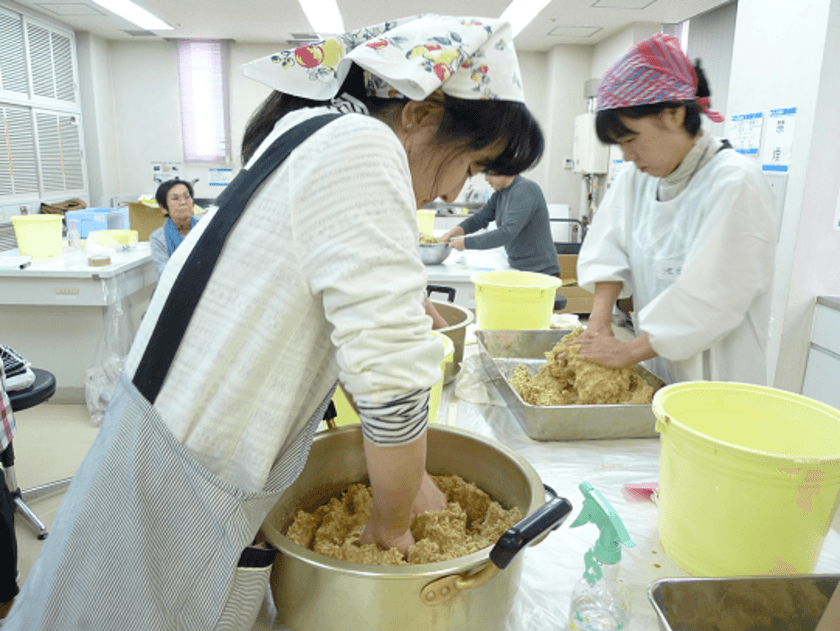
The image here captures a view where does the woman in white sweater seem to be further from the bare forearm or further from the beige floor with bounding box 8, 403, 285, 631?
the beige floor with bounding box 8, 403, 285, 631

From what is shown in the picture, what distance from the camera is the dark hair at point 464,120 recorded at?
787mm

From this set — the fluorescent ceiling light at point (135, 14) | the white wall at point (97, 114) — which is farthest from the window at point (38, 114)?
the fluorescent ceiling light at point (135, 14)

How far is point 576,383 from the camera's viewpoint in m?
1.30

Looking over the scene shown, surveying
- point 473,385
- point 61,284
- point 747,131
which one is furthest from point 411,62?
point 61,284

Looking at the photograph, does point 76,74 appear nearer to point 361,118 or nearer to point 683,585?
point 361,118

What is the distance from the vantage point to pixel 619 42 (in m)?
5.90

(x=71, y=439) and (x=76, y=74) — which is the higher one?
(x=76, y=74)

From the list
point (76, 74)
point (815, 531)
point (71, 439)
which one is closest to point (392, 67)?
point (815, 531)

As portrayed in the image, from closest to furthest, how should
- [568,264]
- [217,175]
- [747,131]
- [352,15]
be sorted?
[747,131], [568,264], [352,15], [217,175]

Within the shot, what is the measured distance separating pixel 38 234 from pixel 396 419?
3.61 m

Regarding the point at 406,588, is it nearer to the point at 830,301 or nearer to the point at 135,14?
the point at 830,301

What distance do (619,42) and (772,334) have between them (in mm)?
4268

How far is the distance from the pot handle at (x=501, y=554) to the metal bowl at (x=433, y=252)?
2711mm

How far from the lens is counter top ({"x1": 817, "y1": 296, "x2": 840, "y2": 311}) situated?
259 cm
